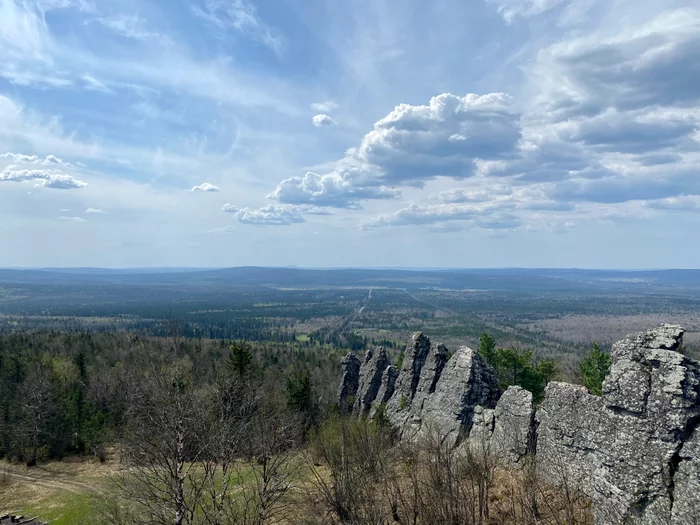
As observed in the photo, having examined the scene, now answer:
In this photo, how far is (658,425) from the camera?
14.0m

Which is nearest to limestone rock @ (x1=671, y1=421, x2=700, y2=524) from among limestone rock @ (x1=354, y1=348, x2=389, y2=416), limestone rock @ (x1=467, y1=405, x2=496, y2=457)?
limestone rock @ (x1=467, y1=405, x2=496, y2=457)

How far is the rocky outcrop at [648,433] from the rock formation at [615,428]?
0.03 meters

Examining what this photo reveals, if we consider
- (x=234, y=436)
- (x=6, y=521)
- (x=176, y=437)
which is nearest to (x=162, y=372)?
(x=176, y=437)

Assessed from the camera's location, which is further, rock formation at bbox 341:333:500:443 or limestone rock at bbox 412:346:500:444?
rock formation at bbox 341:333:500:443

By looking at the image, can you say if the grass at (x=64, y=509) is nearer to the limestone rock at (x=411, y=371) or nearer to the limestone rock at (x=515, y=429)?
the limestone rock at (x=411, y=371)

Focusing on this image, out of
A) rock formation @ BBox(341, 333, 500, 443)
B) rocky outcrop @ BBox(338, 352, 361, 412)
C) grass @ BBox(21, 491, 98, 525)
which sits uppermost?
rock formation @ BBox(341, 333, 500, 443)

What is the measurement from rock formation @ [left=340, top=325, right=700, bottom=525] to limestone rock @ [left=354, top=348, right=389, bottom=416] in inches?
757

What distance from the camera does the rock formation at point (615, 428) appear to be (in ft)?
45.1

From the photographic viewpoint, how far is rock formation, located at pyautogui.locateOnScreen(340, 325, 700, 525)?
1373 centimetres

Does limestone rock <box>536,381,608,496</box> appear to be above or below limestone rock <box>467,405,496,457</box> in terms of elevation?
above

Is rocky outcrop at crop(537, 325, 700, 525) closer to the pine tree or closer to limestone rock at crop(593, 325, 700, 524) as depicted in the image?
limestone rock at crop(593, 325, 700, 524)

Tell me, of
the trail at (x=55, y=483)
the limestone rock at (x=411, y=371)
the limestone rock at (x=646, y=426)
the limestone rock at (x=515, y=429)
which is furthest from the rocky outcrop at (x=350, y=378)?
the limestone rock at (x=646, y=426)

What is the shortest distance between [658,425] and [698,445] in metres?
1.10

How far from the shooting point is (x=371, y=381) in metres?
51.0
